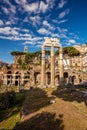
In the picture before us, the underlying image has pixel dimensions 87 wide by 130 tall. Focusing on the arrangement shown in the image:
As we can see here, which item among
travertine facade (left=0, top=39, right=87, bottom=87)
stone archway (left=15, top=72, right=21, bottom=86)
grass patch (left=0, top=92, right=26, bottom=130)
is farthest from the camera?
stone archway (left=15, top=72, right=21, bottom=86)

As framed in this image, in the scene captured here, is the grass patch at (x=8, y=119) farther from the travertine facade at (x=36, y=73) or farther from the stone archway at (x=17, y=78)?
the stone archway at (x=17, y=78)

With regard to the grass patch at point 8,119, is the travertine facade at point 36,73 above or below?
above

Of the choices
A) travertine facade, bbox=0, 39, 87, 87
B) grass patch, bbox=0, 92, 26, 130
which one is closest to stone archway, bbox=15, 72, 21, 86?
travertine facade, bbox=0, 39, 87, 87

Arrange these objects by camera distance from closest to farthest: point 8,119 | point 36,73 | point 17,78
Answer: point 8,119, point 36,73, point 17,78

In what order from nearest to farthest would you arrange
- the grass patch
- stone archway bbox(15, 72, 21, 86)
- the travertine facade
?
the grass patch < the travertine facade < stone archway bbox(15, 72, 21, 86)

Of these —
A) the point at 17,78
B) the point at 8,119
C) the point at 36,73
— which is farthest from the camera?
the point at 17,78

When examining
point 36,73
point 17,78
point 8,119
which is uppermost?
point 36,73

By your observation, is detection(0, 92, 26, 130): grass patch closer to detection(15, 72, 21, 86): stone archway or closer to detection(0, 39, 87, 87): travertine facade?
detection(0, 39, 87, 87): travertine facade

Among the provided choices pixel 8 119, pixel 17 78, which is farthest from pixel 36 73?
pixel 8 119

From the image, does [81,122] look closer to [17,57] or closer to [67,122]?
[67,122]

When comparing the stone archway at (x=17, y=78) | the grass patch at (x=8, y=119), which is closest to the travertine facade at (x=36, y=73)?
the stone archway at (x=17, y=78)

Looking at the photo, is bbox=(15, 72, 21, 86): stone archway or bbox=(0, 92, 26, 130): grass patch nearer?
bbox=(0, 92, 26, 130): grass patch

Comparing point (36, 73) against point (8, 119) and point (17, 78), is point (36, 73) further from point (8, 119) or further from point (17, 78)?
point (8, 119)

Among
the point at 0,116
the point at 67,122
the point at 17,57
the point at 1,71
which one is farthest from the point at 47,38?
the point at 17,57
